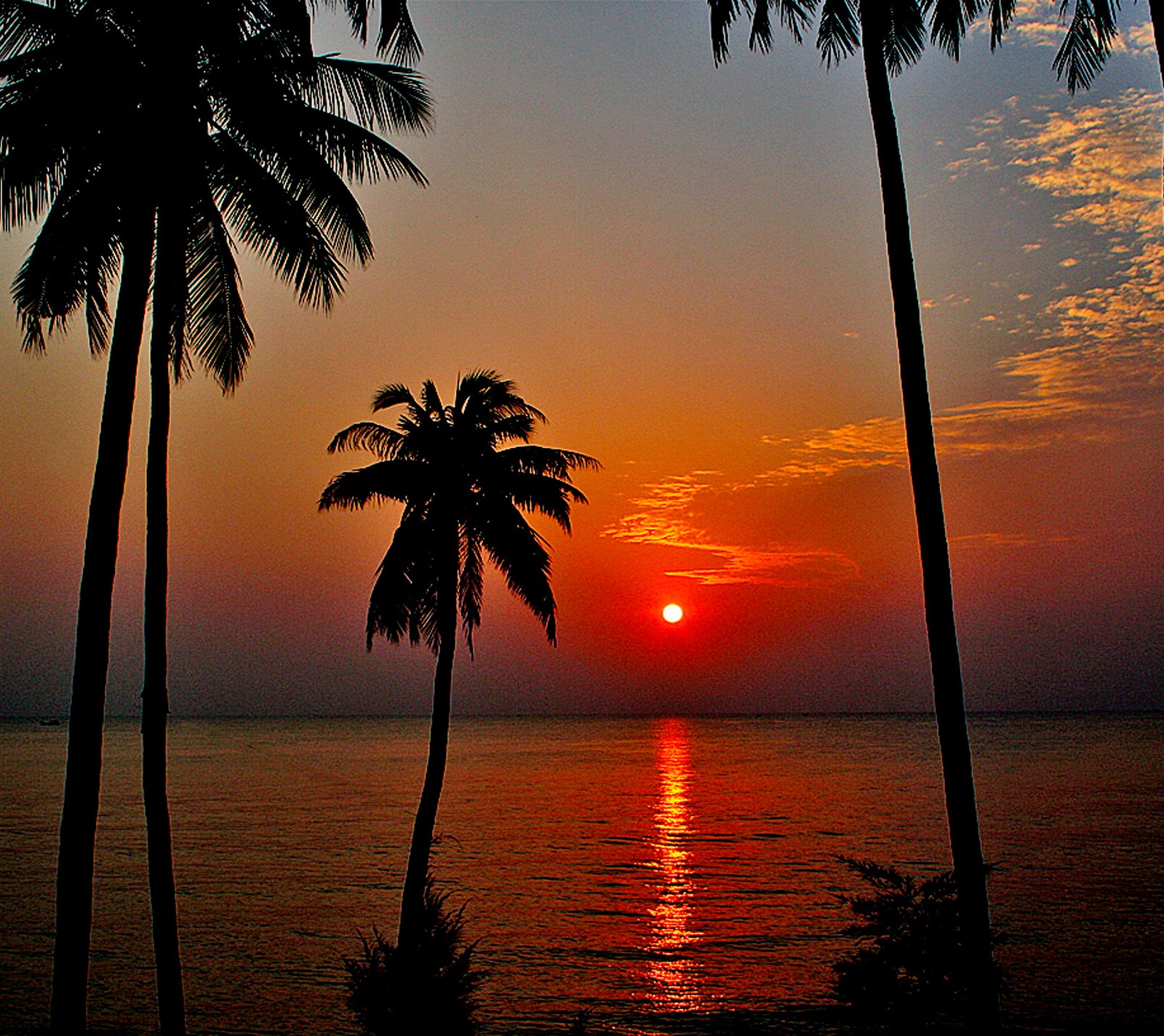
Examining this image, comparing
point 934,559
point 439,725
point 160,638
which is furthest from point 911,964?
point 439,725

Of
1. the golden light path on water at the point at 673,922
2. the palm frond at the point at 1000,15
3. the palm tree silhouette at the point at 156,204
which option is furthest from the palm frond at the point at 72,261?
the golden light path on water at the point at 673,922

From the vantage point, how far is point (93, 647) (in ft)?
35.6

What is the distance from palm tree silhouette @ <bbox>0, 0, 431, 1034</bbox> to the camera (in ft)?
35.9

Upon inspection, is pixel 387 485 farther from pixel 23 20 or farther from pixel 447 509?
pixel 23 20

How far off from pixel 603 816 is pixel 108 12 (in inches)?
2233

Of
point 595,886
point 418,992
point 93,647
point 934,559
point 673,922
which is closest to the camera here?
point 934,559

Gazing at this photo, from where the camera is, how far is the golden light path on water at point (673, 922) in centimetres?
2341

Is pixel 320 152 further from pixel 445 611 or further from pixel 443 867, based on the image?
pixel 443 867

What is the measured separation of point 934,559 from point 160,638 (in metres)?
8.40

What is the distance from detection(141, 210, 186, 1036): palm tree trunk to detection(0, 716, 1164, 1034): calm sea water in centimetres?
1052

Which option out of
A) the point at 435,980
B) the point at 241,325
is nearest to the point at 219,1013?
the point at 435,980

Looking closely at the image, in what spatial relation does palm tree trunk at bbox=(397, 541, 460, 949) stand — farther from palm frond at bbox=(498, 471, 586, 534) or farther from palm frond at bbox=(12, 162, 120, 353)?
palm frond at bbox=(12, 162, 120, 353)

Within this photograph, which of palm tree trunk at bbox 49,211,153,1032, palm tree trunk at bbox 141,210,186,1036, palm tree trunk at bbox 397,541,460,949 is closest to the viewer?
palm tree trunk at bbox 49,211,153,1032

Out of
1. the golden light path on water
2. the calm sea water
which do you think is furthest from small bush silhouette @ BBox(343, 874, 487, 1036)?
the golden light path on water
